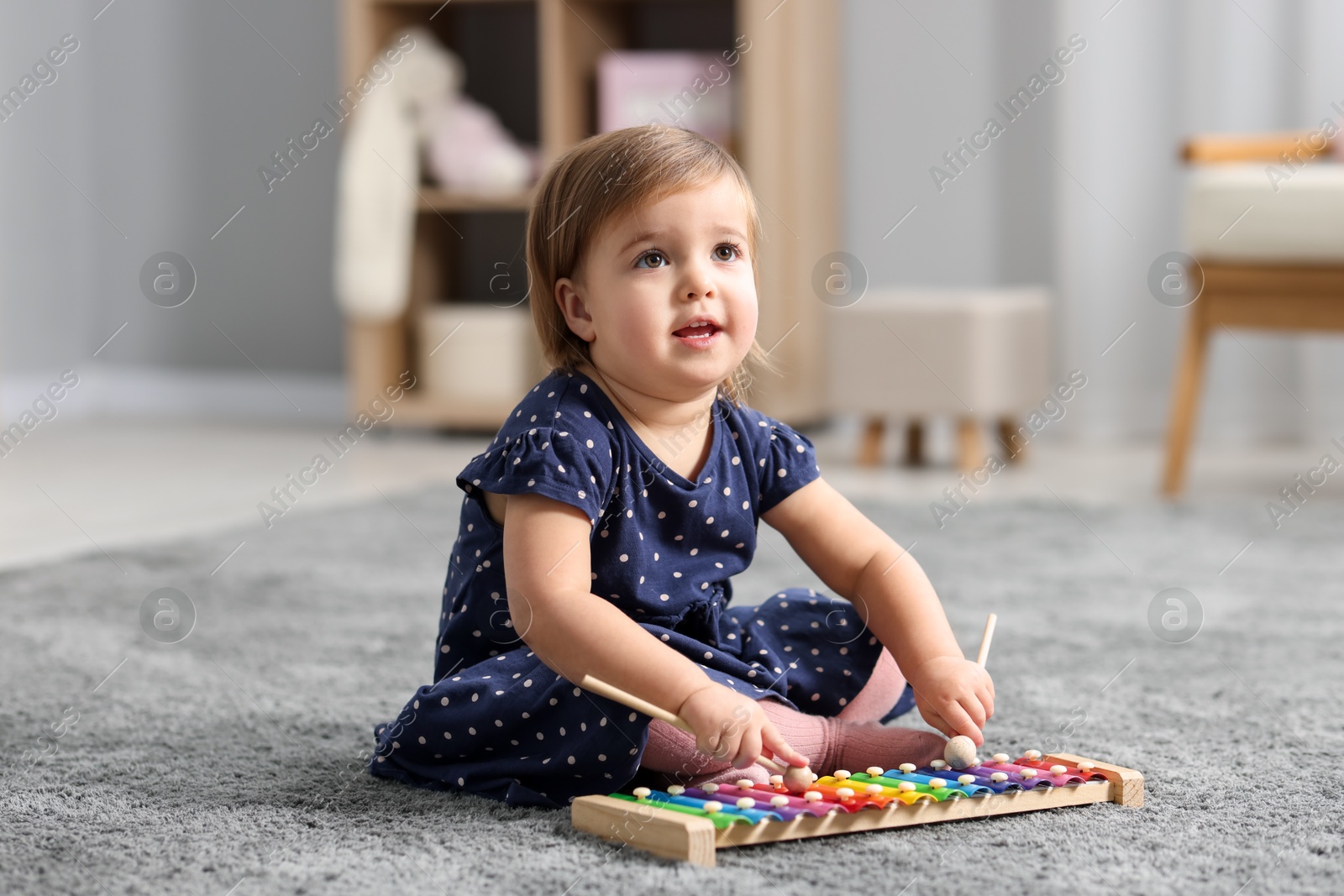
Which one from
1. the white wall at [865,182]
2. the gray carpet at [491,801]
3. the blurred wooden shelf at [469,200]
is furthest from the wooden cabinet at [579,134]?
the gray carpet at [491,801]

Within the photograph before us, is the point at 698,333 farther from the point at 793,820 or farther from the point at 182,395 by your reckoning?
the point at 182,395

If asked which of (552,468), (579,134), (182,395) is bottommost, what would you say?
(182,395)

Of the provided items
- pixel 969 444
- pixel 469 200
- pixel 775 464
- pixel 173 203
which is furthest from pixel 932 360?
pixel 173 203

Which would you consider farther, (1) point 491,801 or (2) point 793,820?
(1) point 491,801

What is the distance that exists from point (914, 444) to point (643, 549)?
1624 millimetres

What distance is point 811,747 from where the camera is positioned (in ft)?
2.80

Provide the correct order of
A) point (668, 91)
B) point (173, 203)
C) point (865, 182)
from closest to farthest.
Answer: point (668, 91), point (865, 182), point (173, 203)

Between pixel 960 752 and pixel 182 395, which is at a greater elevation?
pixel 960 752

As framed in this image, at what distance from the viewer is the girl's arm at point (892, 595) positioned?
0.82m

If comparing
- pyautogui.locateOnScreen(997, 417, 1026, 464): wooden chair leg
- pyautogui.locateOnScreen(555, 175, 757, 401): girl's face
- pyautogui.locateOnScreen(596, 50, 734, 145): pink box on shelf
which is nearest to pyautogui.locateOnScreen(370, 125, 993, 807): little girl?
pyautogui.locateOnScreen(555, 175, 757, 401): girl's face

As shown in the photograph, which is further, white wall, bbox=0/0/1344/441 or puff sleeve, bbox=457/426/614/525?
white wall, bbox=0/0/1344/441

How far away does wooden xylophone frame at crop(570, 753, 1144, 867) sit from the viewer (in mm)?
709

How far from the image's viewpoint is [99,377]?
11.2ft

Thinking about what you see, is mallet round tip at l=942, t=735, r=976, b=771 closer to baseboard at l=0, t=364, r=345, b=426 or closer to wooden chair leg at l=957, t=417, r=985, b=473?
wooden chair leg at l=957, t=417, r=985, b=473
